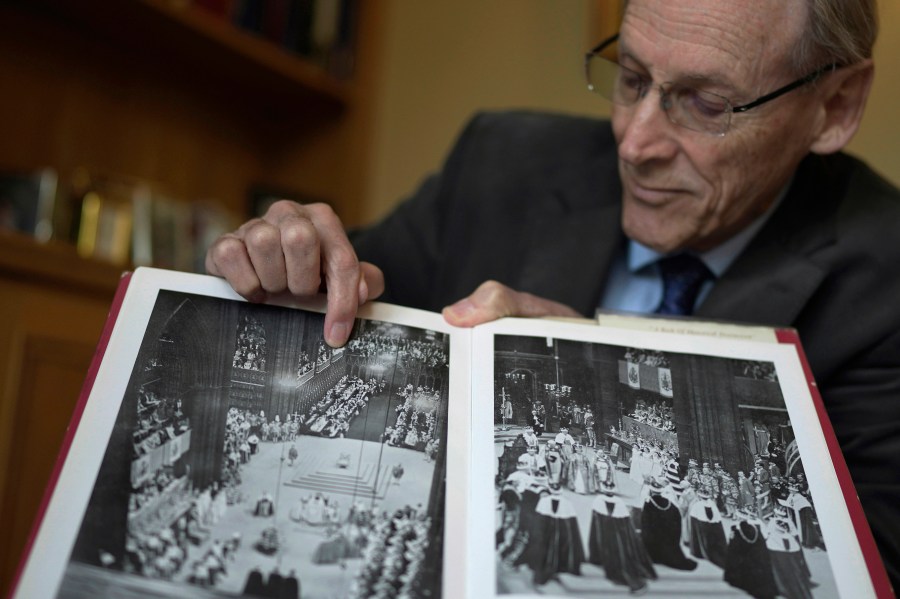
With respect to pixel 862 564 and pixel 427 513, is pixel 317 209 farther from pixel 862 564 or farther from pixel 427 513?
→ pixel 862 564

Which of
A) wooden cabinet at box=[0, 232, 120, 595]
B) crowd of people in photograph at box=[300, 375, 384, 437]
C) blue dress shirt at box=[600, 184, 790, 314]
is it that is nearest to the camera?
crowd of people in photograph at box=[300, 375, 384, 437]

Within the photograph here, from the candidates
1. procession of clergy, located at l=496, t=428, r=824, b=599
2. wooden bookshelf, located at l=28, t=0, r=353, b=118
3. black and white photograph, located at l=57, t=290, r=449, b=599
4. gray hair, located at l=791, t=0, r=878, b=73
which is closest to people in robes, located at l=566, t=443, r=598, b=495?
procession of clergy, located at l=496, t=428, r=824, b=599

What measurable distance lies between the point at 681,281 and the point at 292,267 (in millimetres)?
618

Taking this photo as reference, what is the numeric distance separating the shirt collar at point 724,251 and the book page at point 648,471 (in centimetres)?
34

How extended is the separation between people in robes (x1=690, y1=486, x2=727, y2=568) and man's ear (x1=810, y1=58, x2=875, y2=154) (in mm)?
636

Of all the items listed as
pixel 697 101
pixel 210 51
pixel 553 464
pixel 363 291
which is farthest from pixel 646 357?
pixel 210 51

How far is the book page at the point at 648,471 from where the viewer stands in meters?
0.61

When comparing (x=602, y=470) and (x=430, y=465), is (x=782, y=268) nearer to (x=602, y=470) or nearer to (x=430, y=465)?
(x=602, y=470)

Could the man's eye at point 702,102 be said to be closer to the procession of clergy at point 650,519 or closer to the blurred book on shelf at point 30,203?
the procession of clergy at point 650,519

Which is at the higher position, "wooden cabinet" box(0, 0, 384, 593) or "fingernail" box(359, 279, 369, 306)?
"wooden cabinet" box(0, 0, 384, 593)

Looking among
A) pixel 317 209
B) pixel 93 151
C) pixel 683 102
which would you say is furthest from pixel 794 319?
pixel 93 151

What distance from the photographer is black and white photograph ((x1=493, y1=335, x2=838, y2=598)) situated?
1.99 ft

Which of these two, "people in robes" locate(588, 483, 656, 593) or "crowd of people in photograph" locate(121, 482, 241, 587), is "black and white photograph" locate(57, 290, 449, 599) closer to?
"crowd of people in photograph" locate(121, 482, 241, 587)

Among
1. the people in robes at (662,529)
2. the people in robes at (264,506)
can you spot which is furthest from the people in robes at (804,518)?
the people in robes at (264,506)
